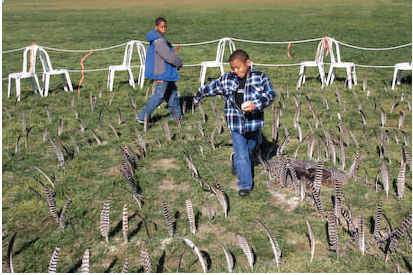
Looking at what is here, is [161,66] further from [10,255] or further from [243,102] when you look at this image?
[10,255]

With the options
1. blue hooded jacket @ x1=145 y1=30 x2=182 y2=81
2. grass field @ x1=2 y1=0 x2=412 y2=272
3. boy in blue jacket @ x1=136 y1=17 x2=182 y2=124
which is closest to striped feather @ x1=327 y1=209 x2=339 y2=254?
grass field @ x1=2 y1=0 x2=412 y2=272

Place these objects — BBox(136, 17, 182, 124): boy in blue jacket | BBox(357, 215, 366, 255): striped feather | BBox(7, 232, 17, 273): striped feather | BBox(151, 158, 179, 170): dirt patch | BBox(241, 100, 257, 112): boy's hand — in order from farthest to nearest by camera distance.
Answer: BBox(136, 17, 182, 124): boy in blue jacket, BBox(151, 158, 179, 170): dirt patch, BBox(241, 100, 257, 112): boy's hand, BBox(357, 215, 366, 255): striped feather, BBox(7, 232, 17, 273): striped feather

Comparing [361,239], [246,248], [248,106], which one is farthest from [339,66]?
[246,248]

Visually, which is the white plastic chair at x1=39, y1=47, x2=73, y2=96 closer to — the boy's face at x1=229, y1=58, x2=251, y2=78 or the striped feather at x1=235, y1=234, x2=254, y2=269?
the boy's face at x1=229, y1=58, x2=251, y2=78

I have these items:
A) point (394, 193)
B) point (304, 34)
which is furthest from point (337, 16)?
point (394, 193)

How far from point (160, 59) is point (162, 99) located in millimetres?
651

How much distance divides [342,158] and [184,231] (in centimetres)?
220

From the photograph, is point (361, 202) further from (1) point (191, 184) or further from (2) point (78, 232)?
(2) point (78, 232)

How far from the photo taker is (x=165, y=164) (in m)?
5.82

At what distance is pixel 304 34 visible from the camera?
66.5 ft

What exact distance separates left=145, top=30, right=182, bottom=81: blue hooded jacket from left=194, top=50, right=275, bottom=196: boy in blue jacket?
90.4 inches

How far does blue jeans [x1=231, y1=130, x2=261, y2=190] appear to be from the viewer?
15.6 feet

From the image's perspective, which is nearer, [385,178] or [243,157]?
[385,178]

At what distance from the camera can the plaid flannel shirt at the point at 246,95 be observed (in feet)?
14.9
